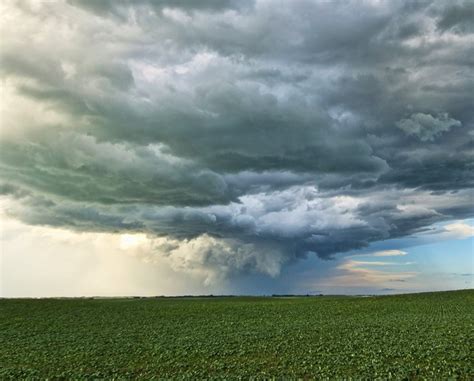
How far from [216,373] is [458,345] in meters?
22.3

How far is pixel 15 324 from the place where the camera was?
77750mm

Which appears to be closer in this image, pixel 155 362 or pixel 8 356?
pixel 155 362

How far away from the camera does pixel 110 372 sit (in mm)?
37094

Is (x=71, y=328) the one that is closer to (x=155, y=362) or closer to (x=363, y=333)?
(x=155, y=362)

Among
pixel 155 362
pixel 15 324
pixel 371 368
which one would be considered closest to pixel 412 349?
pixel 371 368

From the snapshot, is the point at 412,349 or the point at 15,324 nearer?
the point at 412,349

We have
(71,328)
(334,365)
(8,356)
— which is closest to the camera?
(334,365)

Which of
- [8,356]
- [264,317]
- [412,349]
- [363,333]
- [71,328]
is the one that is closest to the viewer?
[412,349]

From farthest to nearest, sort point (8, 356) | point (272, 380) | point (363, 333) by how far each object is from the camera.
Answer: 1. point (363, 333)
2. point (8, 356)
3. point (272, 380)

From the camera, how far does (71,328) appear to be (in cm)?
6962

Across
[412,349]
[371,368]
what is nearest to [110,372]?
[371,368]

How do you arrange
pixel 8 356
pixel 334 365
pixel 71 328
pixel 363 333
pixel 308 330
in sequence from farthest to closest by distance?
pixel 71 328 → pixel 308 330 → pixel 363 333 → pixel 8 356 → pixel 334 365

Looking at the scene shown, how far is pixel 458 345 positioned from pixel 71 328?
183 feet

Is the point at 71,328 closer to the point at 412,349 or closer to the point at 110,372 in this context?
the point at 110,372
